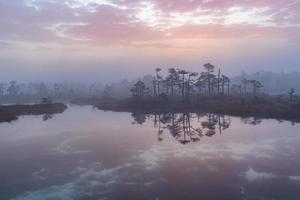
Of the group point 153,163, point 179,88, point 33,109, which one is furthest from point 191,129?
point 179,88

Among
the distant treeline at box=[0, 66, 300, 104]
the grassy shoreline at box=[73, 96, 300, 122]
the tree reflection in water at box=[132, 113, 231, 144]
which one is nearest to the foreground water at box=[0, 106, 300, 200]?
the tree reflection in water at box=[132, 113, 231, 144]

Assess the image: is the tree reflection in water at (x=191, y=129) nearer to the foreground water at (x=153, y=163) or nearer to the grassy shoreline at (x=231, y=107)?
the foreground water at (x=153, y=163)

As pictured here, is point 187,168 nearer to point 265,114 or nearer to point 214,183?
point 214,183

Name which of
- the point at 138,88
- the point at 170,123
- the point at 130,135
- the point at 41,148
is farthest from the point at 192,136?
the point at 138,88

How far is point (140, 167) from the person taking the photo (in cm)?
2506

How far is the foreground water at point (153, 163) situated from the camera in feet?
62.6

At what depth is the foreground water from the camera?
19.1 meters

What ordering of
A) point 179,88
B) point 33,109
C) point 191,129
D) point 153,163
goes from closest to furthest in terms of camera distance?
1. point 153,163
2. point 191,129
3. point 33,109
4. point 179,88

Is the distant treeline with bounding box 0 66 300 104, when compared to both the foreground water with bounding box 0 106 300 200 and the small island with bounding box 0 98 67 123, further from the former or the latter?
the foreground water with bounding box 0 106 300 200

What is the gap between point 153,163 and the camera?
26.2m

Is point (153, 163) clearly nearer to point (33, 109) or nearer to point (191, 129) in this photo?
point (191, 129)

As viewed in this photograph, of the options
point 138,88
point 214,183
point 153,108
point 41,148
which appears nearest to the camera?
point 214,183

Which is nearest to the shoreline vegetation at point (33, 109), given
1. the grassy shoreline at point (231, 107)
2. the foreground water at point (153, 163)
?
the grassy shoreline at point (231, 107)

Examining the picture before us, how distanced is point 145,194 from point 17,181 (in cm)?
878
